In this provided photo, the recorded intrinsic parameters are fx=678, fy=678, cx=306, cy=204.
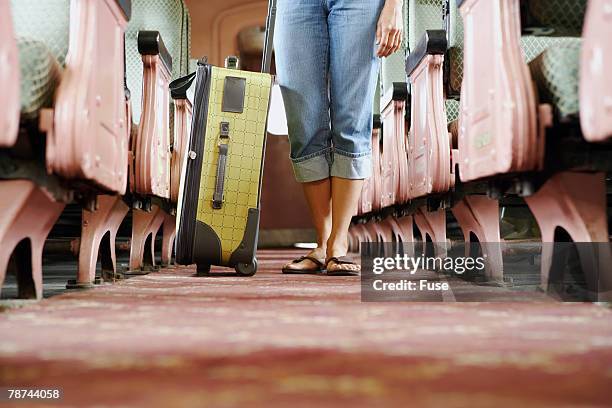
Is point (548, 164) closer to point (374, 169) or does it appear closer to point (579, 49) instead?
point (579, 49)

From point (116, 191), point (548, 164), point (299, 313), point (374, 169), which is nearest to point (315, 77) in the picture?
point (116, 191)

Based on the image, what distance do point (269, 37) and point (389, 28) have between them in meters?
0.44

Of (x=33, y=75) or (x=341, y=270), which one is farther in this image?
(x=341, y=270)

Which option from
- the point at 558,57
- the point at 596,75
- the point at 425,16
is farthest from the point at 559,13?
the point at 425,16

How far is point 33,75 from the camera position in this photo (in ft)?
3.37

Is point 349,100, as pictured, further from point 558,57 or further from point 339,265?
point 558,57

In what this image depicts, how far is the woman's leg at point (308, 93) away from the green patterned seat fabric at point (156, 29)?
76cm

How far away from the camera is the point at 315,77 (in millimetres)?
1914

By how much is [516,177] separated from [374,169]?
1914 mm

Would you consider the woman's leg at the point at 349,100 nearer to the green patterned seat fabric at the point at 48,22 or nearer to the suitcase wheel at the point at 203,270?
the suitcase wheel at the point at 203,270

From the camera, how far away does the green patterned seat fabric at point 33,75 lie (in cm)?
102

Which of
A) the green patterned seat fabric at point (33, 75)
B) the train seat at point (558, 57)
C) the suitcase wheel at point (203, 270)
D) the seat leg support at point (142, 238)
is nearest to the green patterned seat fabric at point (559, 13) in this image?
the train seat at point (558, 57)

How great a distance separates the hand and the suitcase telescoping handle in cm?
36

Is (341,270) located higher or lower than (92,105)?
lower
